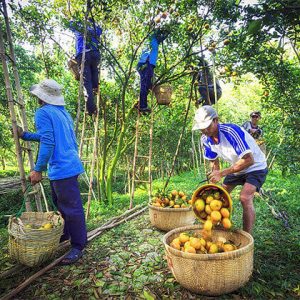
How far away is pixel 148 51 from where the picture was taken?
620 cm

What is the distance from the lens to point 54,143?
11.4ft

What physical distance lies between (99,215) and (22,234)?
3710mm

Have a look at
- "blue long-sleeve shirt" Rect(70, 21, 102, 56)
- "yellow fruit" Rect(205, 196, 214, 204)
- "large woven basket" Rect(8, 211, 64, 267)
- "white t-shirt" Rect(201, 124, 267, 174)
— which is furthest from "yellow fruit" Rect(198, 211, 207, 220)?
"blue long-sleeve shirt" Rect(70, 21, 102, 56)

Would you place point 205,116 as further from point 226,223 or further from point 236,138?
point 226,223

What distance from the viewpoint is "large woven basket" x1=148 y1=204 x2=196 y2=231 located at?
451 cm

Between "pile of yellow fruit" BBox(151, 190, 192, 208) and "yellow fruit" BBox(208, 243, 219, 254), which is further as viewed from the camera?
"pile of yellow fruit" BBox(151, 190, 192, 208)

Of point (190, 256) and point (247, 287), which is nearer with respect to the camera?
point (190, 256)

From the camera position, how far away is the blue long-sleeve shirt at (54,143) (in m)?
3.41

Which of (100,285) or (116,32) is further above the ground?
(116,32)

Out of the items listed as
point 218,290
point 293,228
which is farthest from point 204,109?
point 293,228

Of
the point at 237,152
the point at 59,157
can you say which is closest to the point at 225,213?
the point at 237,152

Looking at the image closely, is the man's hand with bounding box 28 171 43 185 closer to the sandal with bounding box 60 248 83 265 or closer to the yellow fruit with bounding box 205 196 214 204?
the sandal with bounding box 60 248 83 265

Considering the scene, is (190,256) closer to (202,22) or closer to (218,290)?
(218,290)

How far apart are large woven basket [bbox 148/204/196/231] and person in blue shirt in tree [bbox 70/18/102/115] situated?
293 cm
